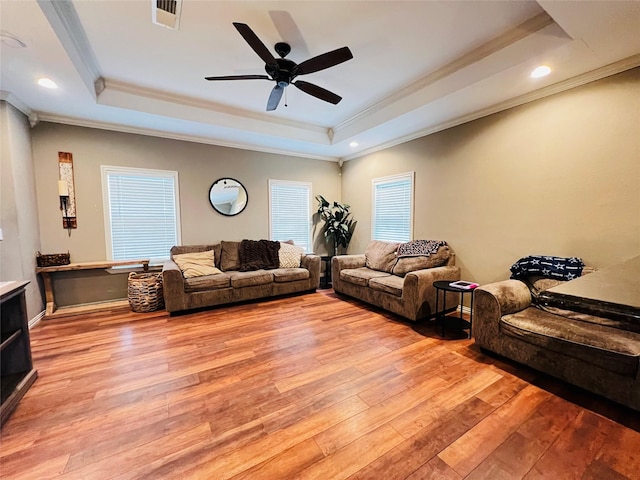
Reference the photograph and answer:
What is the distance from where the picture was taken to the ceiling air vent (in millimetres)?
1992

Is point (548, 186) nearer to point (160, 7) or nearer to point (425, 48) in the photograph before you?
point (425, 48)

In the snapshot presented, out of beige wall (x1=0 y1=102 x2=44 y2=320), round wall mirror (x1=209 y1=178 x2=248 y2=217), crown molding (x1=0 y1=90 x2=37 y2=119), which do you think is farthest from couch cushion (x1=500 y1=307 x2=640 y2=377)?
crown molding (x1=0 y1=90 x2=37 y2=119)

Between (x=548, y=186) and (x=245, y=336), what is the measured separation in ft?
12.3

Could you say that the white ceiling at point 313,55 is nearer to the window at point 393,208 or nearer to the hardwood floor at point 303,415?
the window at point 393,208

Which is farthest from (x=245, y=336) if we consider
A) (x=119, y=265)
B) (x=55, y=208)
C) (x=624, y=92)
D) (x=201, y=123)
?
(x=624, y=92)

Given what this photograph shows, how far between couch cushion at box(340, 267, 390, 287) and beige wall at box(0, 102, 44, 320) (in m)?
4.06

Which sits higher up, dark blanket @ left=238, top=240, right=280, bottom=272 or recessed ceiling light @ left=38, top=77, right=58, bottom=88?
recessed ceiling light @ left=38, top=77, right=58, bottom=88

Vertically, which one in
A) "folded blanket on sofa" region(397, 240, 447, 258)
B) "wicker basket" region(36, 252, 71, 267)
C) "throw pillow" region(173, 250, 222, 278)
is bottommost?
"throw pillow" region(173, 250, 222, 278)

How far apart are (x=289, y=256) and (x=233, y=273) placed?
3.36 ft

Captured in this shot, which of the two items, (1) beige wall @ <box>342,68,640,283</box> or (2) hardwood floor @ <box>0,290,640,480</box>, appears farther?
(1) beige wall @ <box>342,68,640,283</box>

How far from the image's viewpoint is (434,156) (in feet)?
13.4

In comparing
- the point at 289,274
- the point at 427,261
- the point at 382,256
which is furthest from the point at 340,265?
the point at 427,261

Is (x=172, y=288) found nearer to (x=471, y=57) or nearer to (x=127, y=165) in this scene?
(x=127, y=165)

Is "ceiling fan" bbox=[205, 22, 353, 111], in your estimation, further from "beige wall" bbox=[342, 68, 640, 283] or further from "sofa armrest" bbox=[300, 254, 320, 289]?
"sofa armrest" bbox=[300, 254, 320, 289]
